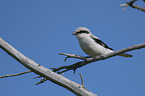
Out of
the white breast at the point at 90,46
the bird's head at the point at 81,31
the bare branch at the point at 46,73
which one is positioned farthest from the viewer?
the bird's head at the point at 81,31

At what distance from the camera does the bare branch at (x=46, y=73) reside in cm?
357

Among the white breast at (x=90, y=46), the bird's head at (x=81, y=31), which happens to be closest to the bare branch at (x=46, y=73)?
the white breast at (x=90, y=46)

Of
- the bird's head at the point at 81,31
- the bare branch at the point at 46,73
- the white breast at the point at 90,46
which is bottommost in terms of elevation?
the bare branch at the point at 46,73

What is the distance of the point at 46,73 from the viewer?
11.7 ft

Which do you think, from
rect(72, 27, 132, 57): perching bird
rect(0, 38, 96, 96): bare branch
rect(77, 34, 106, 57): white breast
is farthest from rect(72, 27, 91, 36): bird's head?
rect(0, 38, 96, 96): bare branch

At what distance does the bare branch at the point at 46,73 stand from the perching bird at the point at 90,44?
1.78m

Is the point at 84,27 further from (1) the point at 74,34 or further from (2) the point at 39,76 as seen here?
(2) the point at 39,76

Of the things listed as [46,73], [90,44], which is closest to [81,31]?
[90,44]

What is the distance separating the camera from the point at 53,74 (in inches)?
141

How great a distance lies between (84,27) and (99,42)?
2.16ft

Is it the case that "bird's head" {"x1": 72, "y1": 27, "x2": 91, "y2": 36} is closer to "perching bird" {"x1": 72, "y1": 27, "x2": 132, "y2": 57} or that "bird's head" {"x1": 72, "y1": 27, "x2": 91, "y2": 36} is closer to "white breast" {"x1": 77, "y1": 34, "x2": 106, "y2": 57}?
"perching bird" {"x1": 72, "y1": 27, "x2": 132, "y2": 57}

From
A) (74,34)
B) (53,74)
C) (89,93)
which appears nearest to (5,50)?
(53,74)

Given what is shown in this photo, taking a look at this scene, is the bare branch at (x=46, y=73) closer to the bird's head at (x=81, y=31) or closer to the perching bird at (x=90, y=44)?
the perching bird at (x=90, y=44)

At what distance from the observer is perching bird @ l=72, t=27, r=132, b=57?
5281 millimetres
